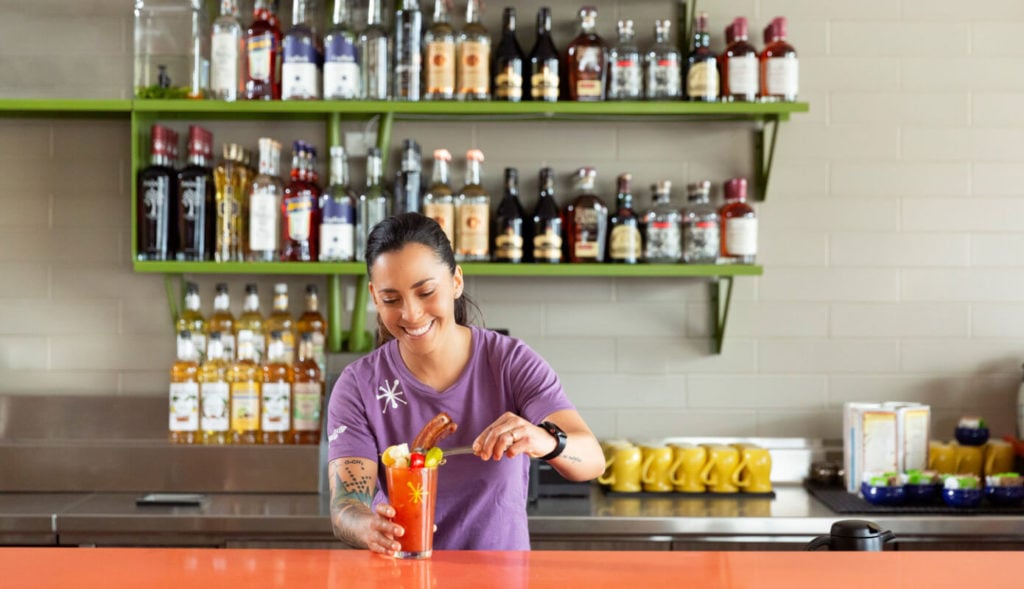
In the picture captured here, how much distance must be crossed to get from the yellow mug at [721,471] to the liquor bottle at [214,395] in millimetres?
1256

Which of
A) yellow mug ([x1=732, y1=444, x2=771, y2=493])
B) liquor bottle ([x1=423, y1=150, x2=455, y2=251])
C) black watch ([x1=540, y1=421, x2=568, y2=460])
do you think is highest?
liquor bottle ([x1=423, y1=150, x2=455, y2=251])

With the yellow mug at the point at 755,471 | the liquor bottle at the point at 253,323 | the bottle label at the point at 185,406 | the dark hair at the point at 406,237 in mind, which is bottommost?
the yellow mug at the point at 755,471

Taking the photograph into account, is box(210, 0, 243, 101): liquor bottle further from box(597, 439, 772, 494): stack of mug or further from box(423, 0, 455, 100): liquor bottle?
box(597, 439, 772, 494): stack of mug

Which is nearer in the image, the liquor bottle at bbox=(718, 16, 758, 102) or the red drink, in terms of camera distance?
the red drink

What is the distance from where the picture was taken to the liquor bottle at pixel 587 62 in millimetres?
2781

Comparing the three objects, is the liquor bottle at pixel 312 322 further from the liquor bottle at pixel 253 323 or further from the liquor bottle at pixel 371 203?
the liquor bottle at pixel 371 203

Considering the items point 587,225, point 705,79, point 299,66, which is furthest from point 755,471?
point 299,66

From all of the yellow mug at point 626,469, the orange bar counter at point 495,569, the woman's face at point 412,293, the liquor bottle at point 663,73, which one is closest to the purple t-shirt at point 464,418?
the woman's face at point 412,293

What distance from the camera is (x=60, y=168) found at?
3016mm

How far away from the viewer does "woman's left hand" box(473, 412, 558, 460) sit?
144 cm

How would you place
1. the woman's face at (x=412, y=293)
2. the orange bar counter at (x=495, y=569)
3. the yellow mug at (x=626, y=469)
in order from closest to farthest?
the orange bar counter at (x=495, y=569) → the woman's face at (x=412, y=293) → the yellow mug at (x=626, y=469)

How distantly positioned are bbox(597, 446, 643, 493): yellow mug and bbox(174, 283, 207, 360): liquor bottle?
3.78 feet

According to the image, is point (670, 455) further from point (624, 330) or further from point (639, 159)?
point (639, 159)

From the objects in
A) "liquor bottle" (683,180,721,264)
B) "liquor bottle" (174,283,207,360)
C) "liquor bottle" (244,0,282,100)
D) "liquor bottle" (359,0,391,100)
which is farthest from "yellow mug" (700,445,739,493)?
"liquor bottle" (244,0,282,100)
